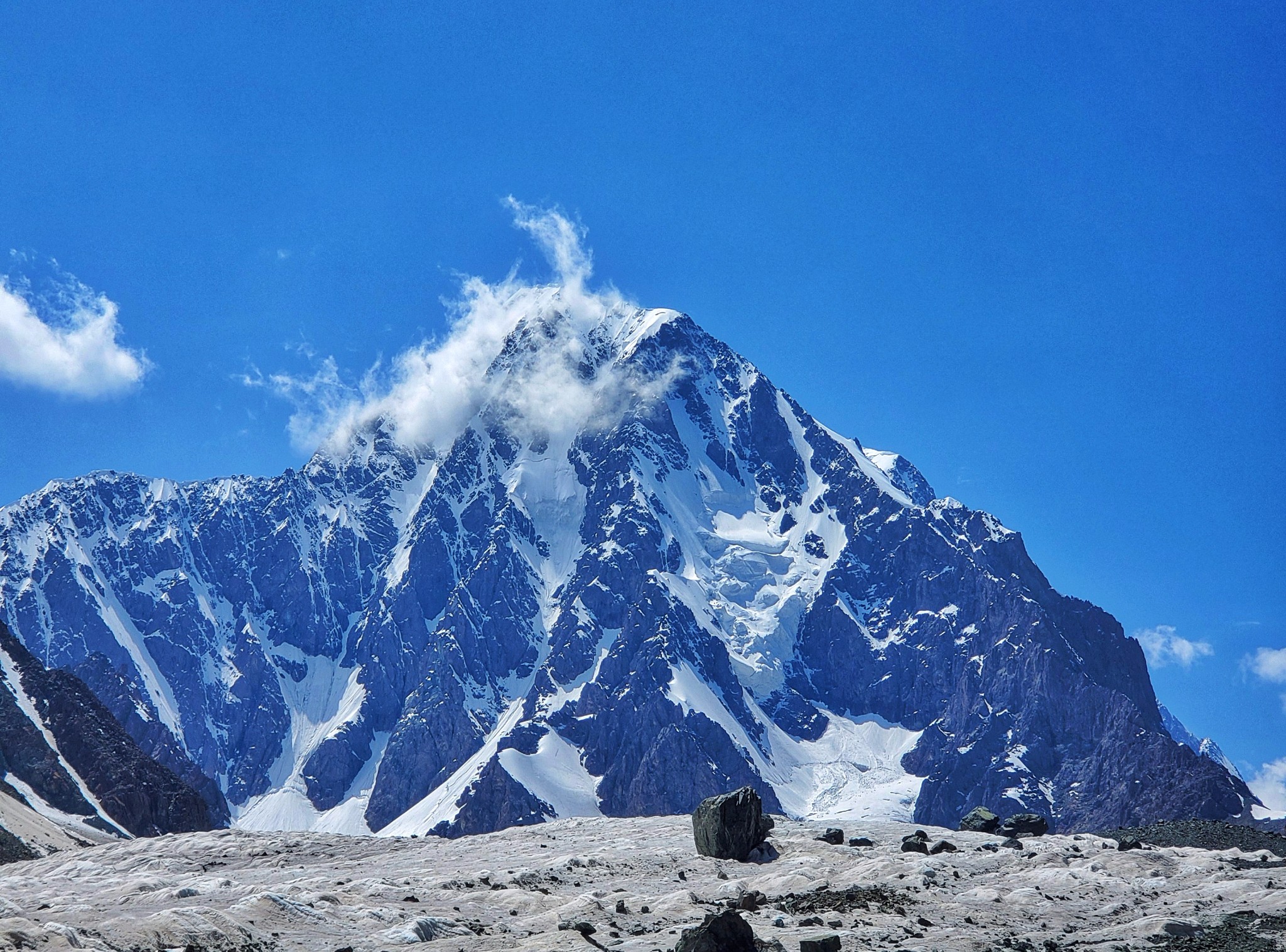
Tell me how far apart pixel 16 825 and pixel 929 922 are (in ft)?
445

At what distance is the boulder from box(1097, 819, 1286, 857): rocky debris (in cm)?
5113

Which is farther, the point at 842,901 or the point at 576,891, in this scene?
the point at 576,891

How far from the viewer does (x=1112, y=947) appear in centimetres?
4475

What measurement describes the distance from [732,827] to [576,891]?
13.7 metres

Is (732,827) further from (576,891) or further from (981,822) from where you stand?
(981,822)

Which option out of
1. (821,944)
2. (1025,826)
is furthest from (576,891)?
(1025,826)

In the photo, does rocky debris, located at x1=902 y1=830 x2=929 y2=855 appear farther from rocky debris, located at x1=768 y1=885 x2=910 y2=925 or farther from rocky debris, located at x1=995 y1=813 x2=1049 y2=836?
rocky debris, located at x1=995 y1=813 x2=1049 y2=836

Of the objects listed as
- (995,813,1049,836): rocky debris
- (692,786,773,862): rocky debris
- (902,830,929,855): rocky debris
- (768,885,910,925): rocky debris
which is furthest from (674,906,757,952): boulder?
(995,813,1049,836): rocky debris

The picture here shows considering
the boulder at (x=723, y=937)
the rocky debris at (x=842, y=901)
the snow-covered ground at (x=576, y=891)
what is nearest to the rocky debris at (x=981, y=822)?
the snow-covered ground at (x=576, y=891)

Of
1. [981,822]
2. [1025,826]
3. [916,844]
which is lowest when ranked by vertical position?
[916,844]

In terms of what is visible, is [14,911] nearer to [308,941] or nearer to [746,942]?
[308,941]

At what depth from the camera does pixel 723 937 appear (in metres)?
37.5

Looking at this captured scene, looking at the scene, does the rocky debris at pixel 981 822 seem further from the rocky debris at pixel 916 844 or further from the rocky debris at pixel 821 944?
the rocky debris at pixel 821 944

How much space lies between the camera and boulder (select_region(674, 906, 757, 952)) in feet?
123
